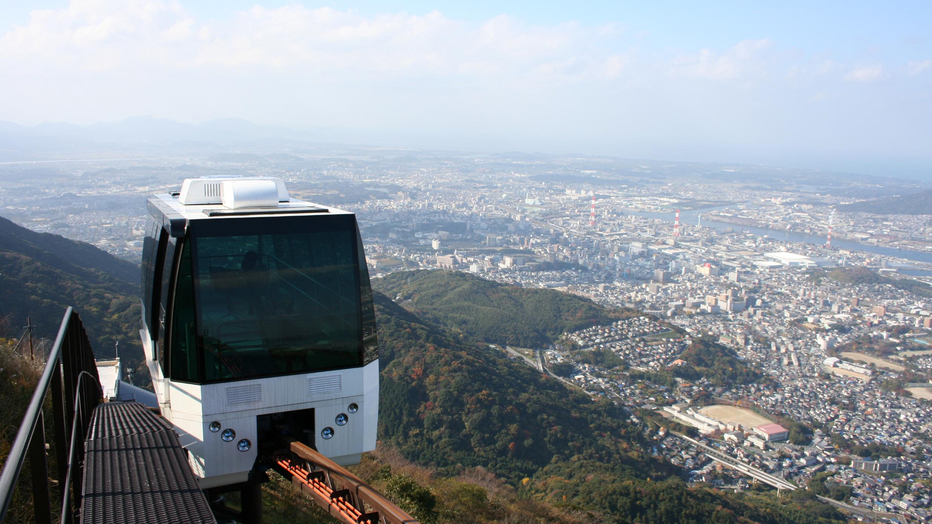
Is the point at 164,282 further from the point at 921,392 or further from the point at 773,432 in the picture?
the point at 921,392

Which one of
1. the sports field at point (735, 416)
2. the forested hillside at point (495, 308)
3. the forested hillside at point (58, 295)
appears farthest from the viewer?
the forested hillside at point (495, 308)

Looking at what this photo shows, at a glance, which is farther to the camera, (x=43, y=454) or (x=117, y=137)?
(x=117, y=137)

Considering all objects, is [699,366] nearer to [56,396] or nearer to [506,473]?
[506,473]

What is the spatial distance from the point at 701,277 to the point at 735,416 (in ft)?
74.7

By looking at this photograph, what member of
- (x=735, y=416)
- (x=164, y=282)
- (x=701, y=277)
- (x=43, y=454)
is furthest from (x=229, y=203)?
(x=701, y=277)

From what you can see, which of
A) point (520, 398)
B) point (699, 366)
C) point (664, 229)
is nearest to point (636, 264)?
point (664, 229)

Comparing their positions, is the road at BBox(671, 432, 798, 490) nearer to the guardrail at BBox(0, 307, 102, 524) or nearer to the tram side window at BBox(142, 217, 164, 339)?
the tram side window at BBox(142, 217, 164, 339)

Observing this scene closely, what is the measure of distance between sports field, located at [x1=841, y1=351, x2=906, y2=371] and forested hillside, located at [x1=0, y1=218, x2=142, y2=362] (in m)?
25.5

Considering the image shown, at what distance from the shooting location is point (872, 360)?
954 inches

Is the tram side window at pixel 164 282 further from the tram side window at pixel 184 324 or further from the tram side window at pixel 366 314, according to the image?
the tram side window at pixel 366 314

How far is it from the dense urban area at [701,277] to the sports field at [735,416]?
3.2 inches

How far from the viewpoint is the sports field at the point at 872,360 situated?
23359 millimetres

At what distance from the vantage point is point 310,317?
302 cm

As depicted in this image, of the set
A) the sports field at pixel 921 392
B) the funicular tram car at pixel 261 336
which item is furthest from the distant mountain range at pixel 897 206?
the funicular tram car at pixel 261 336
